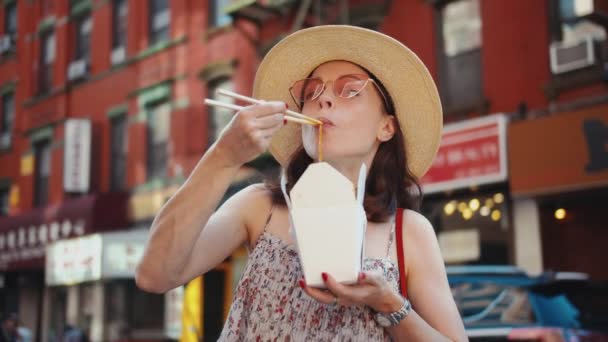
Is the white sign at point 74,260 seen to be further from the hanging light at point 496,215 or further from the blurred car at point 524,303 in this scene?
the blurred car at point 524,303

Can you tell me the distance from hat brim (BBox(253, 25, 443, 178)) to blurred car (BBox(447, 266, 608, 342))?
15.2 feet

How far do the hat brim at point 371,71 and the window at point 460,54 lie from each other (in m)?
10.3

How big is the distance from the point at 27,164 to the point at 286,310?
24827mm

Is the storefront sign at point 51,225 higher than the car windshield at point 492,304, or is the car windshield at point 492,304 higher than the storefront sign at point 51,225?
the storefront sign at point 51,225

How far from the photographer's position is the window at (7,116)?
27484 mm

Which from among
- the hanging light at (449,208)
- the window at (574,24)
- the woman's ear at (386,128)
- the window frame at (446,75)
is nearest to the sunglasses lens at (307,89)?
the woman's ear at (386,128)

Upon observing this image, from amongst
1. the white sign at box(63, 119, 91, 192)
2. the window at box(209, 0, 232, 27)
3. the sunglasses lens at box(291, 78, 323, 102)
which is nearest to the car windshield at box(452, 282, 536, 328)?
the sunglasses lens at box(291, 78, 323, 102)

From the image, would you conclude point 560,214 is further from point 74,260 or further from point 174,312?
point 74,260

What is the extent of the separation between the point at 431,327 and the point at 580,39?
404 inches

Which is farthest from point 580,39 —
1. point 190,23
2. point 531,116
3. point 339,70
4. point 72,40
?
point 72,40

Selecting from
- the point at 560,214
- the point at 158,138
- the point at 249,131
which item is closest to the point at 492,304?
the point at 560,214

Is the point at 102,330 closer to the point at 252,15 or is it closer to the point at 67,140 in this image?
the point at 67,140

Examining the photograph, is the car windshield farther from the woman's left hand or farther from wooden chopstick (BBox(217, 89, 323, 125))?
the woman's left hand

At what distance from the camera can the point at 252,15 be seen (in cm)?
1692
